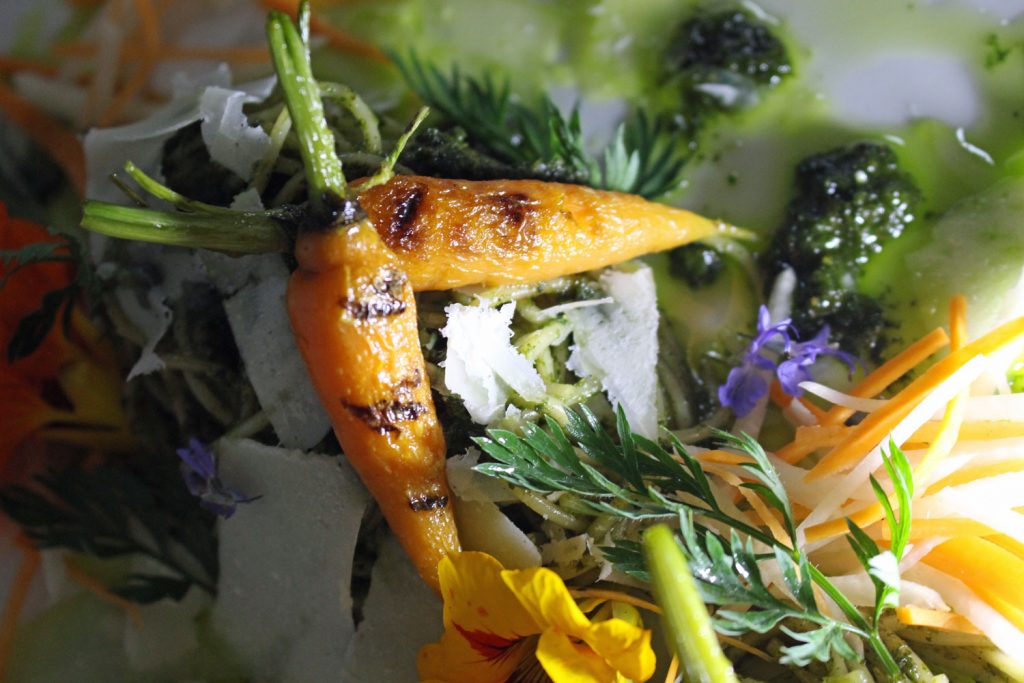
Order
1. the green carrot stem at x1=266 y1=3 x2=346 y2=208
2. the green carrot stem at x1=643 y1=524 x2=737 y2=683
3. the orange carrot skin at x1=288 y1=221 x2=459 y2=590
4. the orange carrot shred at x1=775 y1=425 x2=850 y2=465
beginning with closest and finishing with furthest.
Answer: the green carrot stem at x1=643 y1=524 x2=737 y2=683 < the green carrot stem at x1=266 y1=3 x2=346 y2=208 < the orange carrot skin at x1=288 y1=221 x2=459 y2=590 < the orange carrot shred at x1=775 y1=425 x2=850 y2=465

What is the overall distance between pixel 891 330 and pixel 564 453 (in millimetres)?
1201

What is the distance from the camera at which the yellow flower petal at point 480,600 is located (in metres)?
1.61

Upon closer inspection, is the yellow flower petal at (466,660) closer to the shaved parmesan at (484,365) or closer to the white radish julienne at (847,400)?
the shaved parmesan at (484,365)

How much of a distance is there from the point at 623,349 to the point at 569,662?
0.73m

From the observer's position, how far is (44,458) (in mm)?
2473

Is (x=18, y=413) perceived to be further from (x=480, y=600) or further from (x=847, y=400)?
(x=847, y=400)

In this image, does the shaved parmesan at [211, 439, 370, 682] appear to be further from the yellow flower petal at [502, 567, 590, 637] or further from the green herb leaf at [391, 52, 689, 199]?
the green herb leaf at [391, 52, 689, 199]

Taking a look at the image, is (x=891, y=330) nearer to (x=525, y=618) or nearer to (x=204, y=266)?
(x=525, y=618)

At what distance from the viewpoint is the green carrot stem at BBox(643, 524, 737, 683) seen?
1.27 metres

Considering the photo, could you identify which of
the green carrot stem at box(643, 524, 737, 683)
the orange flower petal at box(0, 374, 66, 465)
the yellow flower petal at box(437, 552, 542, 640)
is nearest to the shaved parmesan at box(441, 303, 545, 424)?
the yellow flower petal at box(437, 552, 542, 640)

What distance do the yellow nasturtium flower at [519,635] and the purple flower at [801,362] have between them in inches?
31.8

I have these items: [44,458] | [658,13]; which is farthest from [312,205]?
[658,13]

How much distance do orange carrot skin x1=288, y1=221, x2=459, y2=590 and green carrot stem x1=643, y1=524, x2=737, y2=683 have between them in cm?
59

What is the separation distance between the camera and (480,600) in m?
1.62
